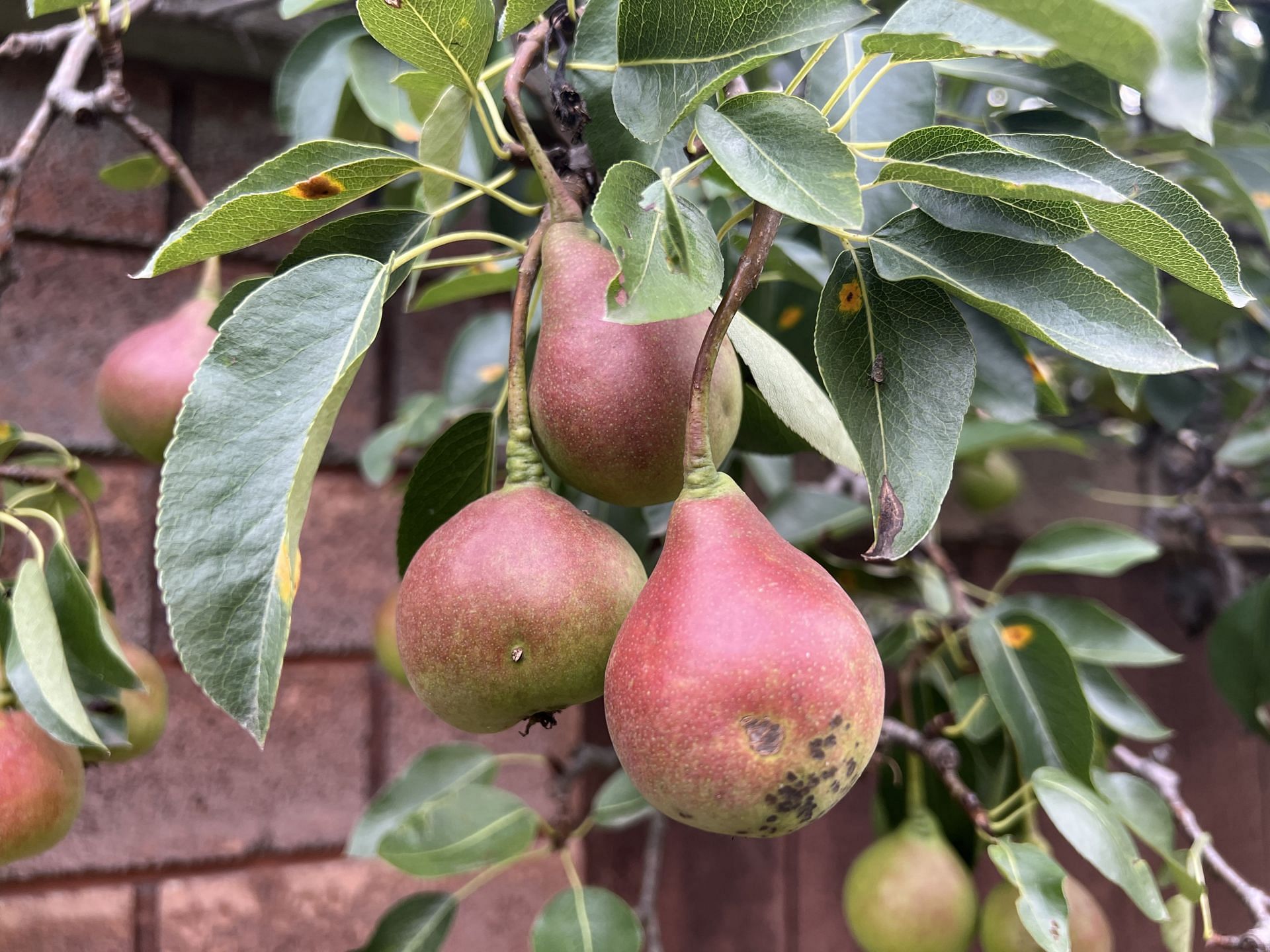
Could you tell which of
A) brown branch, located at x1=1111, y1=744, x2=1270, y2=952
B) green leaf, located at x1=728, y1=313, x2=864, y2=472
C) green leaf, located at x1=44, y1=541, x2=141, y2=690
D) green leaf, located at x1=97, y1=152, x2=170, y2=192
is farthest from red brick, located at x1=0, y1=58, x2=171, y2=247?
brown branch, located at x1=1111, y1=744, x2=1270, y2=952

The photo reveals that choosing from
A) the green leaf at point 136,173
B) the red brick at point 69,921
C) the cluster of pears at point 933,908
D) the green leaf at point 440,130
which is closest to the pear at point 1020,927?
the cluster of pears at point 933,908

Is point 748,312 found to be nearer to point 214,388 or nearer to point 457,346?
point 457,346

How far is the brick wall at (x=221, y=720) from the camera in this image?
875 mm

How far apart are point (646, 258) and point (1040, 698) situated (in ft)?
1.53

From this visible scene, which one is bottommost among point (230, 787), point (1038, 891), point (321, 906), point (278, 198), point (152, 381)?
point (321, 906)

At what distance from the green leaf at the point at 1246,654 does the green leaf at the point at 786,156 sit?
82 cm

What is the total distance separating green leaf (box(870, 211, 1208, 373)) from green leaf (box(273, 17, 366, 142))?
1.64ft

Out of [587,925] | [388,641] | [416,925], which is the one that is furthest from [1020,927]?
[388,641]

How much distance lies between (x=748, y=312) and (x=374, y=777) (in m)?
0.59

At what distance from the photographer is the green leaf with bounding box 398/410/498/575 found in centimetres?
50

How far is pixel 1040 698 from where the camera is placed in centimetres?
65

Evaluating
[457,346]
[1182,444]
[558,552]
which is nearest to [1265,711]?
[1182,444]

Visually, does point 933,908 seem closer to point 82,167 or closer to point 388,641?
point 388,641

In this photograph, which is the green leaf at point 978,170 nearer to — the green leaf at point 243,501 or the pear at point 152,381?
the green leaf at point 243,501
